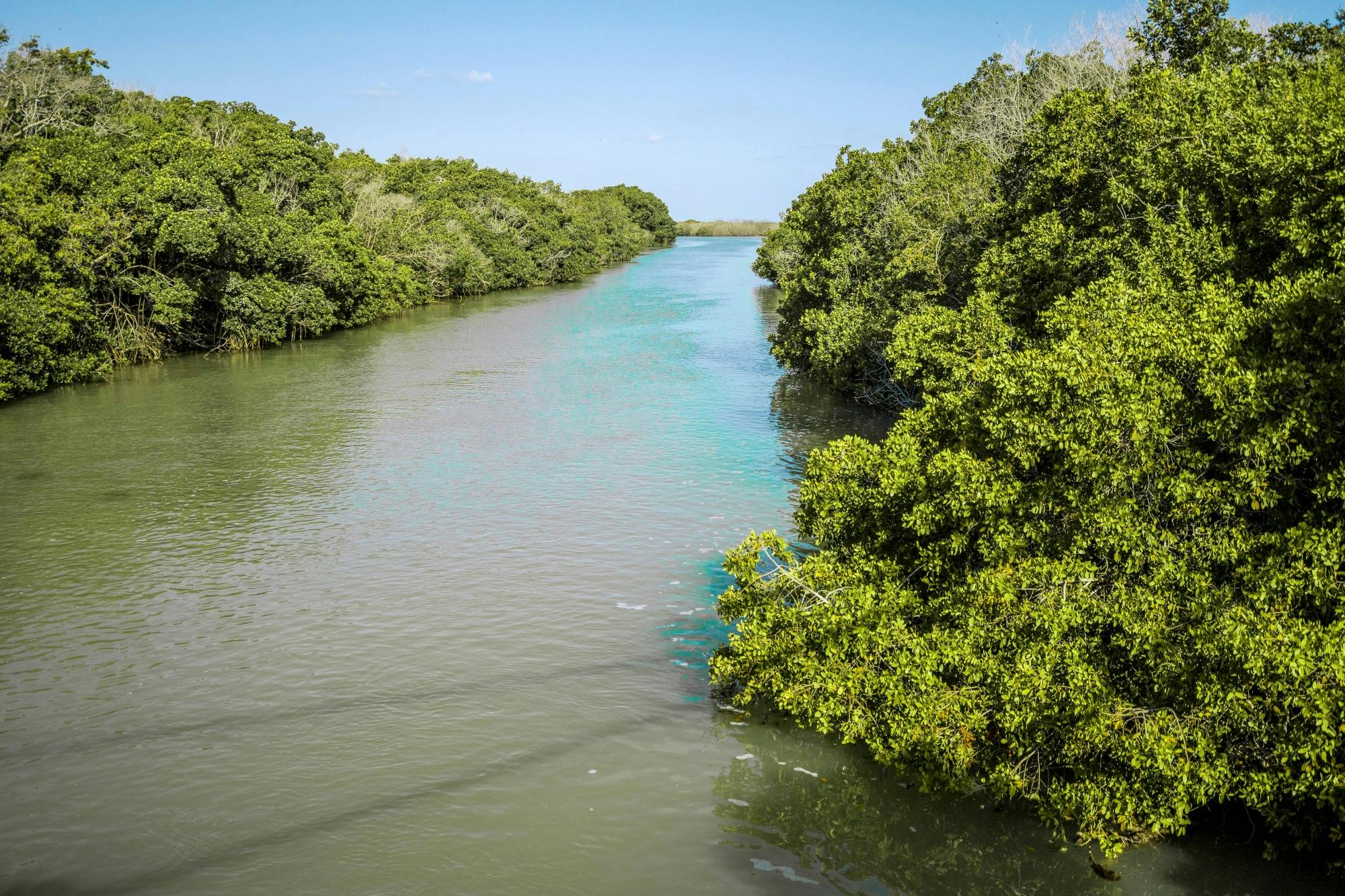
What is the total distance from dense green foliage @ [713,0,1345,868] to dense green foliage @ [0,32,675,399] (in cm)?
2994

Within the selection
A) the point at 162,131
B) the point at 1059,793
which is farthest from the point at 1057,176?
the point at 162,131

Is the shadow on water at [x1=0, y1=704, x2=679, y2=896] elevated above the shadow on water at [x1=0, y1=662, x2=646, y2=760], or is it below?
below

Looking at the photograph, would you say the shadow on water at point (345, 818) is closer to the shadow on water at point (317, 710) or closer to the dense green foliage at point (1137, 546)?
the shadow on water at point (317, 710)

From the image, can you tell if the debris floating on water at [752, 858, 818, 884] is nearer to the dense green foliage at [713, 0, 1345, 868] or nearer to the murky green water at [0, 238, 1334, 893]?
the murky green water at [0, 238, 1334, 893]

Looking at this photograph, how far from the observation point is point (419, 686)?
45.8ft

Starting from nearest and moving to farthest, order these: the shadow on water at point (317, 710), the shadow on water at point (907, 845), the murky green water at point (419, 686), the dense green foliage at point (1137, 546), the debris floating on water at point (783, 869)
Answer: the dense green foliage at point (1137, 546)
the shadow on water at point (907, 845)
the debris floating on water at point (783, 869)
the murky green water at point (419, 686)
the shadow on water at point (317, 710)

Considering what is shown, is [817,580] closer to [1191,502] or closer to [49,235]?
[1191,502]

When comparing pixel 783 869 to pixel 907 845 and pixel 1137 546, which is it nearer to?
pixel 907 845

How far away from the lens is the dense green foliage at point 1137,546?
897 centimetres

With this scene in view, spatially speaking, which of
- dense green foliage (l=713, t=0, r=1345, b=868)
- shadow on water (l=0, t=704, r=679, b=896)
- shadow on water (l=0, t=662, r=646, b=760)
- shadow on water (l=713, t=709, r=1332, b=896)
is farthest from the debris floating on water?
shadow on water (l=0, t=662, r=646, b=760)

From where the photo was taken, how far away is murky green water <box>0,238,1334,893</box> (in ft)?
33.4

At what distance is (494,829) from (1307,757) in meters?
7.98

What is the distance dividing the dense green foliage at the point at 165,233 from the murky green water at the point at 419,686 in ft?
18.7

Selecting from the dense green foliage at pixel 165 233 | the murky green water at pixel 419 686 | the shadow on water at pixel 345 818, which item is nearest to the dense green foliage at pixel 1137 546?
the murky green water at pixel 419 686
